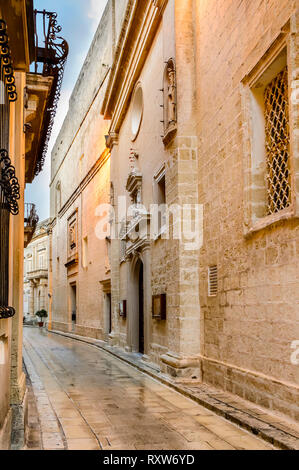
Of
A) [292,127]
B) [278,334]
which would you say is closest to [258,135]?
[292,127]

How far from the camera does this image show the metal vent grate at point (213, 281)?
870cm

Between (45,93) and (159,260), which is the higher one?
(45,93)

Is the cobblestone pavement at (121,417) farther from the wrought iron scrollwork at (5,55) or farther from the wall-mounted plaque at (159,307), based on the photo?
the wrought iron scrollwork at (5,55)

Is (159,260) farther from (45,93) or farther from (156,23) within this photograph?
(156,23)

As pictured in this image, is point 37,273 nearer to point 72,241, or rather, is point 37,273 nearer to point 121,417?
point 72,241

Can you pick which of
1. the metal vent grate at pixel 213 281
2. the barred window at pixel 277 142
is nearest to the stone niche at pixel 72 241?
the metal vent grate at pixel 213 281

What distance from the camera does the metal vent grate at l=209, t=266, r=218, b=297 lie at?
8.70 meters

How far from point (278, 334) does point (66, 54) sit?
7.04 meters

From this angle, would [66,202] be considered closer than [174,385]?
No

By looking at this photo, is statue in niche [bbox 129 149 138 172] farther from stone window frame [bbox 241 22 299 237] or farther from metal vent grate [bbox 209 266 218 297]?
stone window frame [bbox 241 22 299 237]

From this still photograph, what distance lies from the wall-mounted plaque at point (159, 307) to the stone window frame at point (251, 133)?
13.1ft

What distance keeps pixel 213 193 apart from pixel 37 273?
126ft

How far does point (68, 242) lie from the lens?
3036cm

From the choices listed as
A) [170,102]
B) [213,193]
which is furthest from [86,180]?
[213,193]
